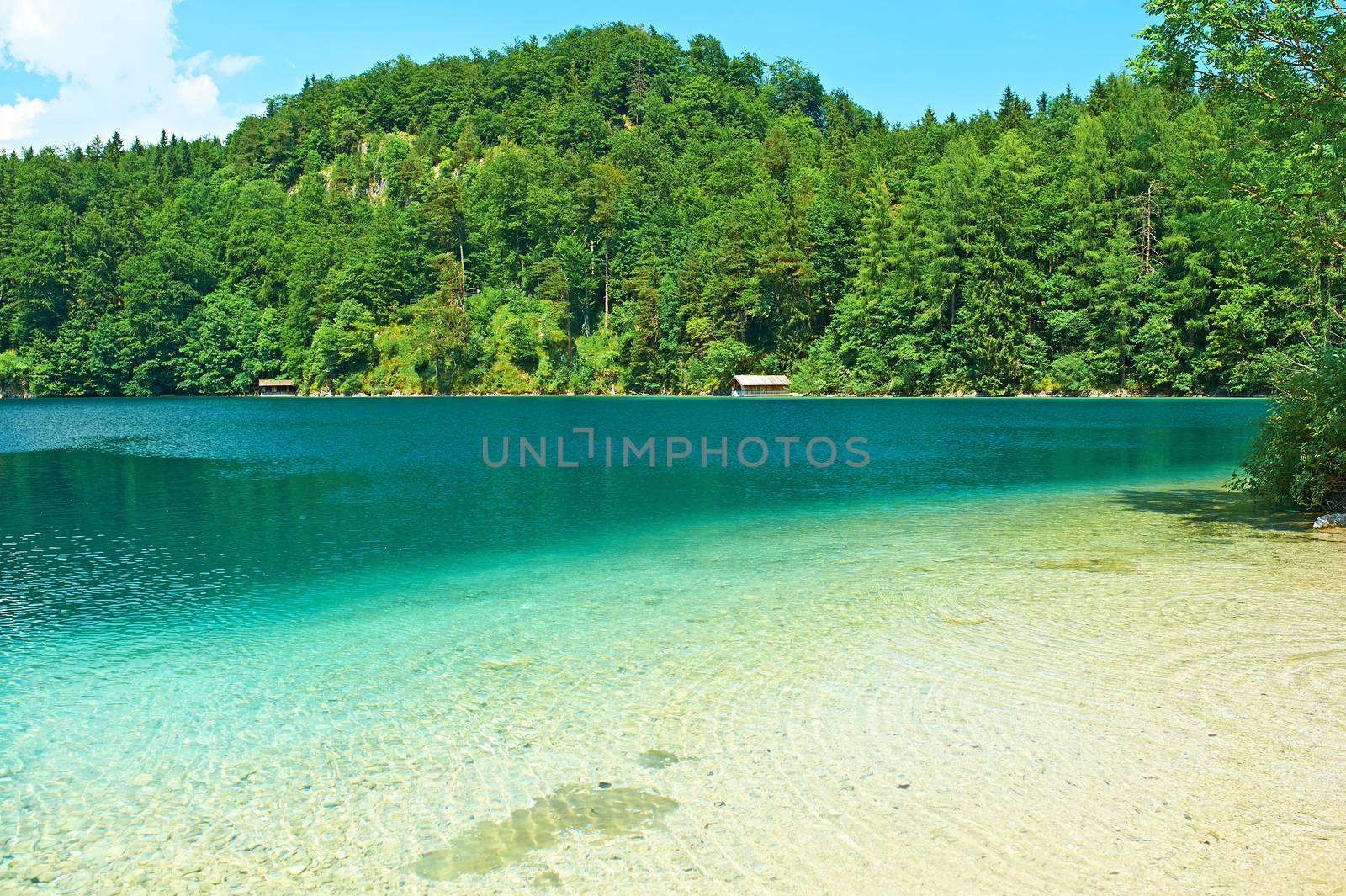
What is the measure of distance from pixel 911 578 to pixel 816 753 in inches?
300

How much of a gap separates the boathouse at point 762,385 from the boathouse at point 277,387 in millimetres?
66137

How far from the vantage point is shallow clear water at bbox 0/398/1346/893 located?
6.06 metres

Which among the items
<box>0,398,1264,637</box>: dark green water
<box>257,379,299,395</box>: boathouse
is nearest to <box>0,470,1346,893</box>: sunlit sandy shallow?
<box>0,398,1264,637</box>: dark green water

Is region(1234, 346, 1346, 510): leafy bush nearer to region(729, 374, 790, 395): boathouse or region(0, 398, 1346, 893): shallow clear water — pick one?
region(0, 398, 1346, 893): shallow clear water

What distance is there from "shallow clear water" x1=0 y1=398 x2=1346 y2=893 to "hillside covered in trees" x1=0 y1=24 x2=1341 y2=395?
64491 mm

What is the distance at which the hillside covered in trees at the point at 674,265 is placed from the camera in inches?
3570

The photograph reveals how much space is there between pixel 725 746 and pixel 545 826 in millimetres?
1962

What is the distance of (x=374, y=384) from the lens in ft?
405

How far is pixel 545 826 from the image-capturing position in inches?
257

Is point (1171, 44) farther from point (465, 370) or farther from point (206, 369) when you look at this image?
point (206, 369)

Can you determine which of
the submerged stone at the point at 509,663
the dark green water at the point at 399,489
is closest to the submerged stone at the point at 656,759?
the submerged stone at the point at 509,663

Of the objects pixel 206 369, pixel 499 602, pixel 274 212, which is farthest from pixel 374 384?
pixel 499 602

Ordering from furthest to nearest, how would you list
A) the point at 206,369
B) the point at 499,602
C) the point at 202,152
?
1. the point at 202,152
2. the point at 206,369
3. the point at 499,602

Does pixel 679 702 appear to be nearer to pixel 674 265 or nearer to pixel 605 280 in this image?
pixel 674 265
